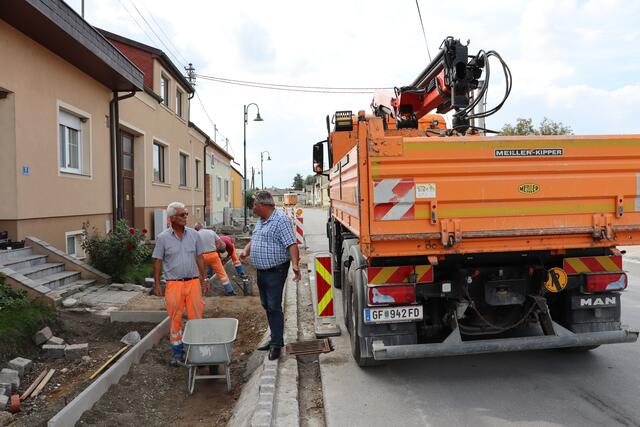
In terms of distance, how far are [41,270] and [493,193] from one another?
22.3 ft

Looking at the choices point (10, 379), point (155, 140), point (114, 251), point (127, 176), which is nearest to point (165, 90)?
point (155, 140)

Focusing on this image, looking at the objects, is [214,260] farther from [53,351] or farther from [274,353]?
[274,353]

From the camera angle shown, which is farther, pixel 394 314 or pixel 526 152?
pixel 394 314

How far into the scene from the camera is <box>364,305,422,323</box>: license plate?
169 inches

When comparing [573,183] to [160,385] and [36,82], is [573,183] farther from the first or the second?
[36,82]

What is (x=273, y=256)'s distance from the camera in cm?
507

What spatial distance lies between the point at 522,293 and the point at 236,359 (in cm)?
318

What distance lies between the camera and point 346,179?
502 cm

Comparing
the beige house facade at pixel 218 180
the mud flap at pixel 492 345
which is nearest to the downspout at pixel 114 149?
the mud flap at pixel 492 345

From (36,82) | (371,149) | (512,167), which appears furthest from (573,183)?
(36,82)

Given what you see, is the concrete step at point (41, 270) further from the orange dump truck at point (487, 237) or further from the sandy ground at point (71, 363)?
the orange dump truck at point (487, 237)

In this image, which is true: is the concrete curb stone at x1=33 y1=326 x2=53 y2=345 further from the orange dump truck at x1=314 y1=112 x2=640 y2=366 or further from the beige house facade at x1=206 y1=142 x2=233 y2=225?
the beige house facade at x1=206 y1=142 x2=233 y2=225

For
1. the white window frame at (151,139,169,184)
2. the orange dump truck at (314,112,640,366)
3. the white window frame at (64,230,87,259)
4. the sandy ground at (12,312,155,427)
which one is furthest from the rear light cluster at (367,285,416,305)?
the white window frame at (151,139,169,184)

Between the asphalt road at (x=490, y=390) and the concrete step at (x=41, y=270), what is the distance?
482 cm
